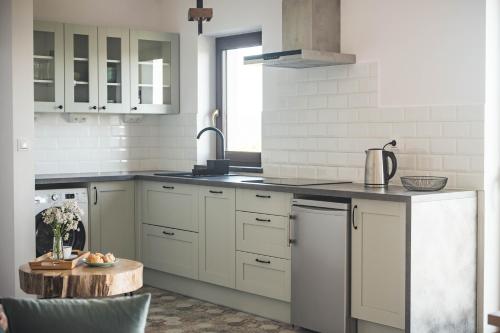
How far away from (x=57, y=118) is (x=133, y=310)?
15.2ft

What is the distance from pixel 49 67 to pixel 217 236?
6.60ft

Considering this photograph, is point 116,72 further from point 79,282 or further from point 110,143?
point 79,282

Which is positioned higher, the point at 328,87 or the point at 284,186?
the point at 328,87

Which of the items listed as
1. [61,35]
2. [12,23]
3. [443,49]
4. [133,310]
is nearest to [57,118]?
[61,35]

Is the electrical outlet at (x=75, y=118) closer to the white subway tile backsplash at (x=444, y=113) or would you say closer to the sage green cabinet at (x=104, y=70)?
the sage green cabinet at (x=104, y=70)

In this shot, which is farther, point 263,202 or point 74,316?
point 263,202

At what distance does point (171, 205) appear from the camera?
6.24 m

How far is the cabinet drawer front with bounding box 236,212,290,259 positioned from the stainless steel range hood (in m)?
1.10

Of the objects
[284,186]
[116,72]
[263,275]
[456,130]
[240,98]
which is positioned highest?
[116,72]

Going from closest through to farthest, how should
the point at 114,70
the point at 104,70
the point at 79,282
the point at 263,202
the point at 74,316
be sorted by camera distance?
the point at 74,316 → the point at 79,282 → the point at 263,202 → the point at 104,70 → the point at 114,70

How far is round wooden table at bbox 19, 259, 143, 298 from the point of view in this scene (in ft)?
12.9

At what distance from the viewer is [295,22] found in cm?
552

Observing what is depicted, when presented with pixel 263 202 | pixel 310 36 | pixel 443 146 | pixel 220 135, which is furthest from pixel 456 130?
pixel 220 135

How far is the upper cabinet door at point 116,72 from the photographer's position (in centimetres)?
664
